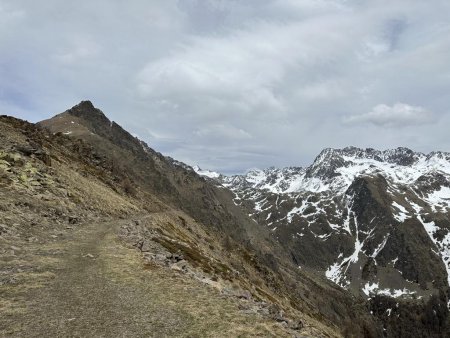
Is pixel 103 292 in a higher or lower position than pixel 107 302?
higher

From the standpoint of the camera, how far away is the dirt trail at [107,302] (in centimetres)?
1650

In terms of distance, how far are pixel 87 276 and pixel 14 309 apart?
628 cm

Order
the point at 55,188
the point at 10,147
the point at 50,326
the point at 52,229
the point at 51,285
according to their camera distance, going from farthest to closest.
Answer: the point at 10,147 < the point at 55,188 < the point at 52,229 < the point at 51,285 < the point at 50,326

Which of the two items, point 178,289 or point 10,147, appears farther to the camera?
point 10,147

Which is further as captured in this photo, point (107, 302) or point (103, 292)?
point (103, 292)

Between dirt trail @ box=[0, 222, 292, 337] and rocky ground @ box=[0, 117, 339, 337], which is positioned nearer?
dirt trail @ box=[0, 222, 292, 337]

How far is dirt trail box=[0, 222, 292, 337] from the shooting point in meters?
16.5

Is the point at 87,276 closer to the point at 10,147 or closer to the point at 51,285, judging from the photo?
the point at 51,285

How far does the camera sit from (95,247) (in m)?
32.4

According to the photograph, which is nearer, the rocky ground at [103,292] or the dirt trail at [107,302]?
the dirt trail at [107,302]

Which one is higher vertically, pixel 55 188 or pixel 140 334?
pixel 55 188

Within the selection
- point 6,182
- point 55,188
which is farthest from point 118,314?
point 55,188

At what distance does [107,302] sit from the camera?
1950 centimetres

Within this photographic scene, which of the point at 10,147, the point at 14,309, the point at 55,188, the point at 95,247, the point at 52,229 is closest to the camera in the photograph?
the point at 14,309
